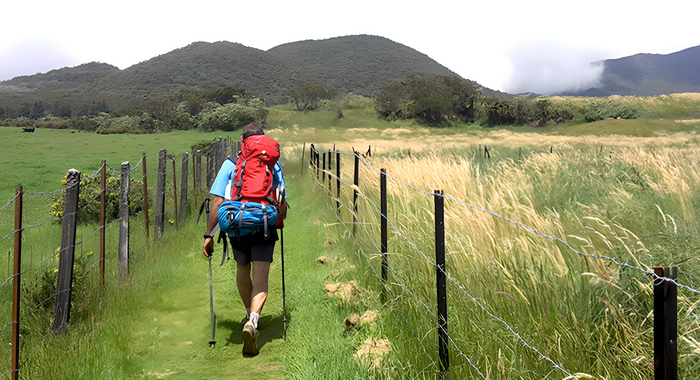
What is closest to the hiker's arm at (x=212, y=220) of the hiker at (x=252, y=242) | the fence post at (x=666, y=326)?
the hiker at (x=252, y=242)

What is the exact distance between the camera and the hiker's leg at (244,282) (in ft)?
14.6

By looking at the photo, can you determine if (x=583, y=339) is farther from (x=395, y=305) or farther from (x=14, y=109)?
(x=14, y=109)

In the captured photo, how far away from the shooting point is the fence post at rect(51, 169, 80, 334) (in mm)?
4258

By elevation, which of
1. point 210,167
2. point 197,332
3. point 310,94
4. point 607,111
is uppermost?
point 310,94

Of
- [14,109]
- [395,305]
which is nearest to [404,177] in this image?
[395,305]

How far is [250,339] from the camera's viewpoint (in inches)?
161

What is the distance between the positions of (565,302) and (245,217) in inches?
98.2

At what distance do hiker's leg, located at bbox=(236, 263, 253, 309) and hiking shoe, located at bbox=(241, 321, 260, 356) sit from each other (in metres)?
0.48

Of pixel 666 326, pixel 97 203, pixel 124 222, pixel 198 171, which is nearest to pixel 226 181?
pixel 124 222

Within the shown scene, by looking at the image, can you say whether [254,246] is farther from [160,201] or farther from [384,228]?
[160,201]

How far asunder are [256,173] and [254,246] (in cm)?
66

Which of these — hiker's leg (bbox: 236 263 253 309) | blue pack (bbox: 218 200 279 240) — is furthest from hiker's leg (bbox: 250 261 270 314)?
blue pack (bbox: 218 200 279 240)

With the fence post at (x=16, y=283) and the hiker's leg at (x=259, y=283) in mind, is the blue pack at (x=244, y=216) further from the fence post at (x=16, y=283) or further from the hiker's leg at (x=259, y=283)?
the fence post at (x=16, y=283)

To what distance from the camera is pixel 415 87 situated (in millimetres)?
97375
